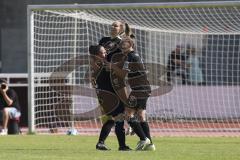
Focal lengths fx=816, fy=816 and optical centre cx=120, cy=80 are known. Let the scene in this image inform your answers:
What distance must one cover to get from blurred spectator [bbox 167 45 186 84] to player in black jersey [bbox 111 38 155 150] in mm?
7171

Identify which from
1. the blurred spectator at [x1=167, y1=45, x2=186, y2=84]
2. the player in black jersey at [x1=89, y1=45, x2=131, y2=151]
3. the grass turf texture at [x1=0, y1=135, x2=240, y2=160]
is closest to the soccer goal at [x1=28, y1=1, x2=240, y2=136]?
the blurred spectator at [x1=167, y1=45, x2=186, y2=84]

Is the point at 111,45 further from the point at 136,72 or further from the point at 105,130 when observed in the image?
the point at 105,130

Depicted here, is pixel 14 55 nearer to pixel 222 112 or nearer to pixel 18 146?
pixel 222 112

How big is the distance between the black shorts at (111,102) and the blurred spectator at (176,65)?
25.8 feet

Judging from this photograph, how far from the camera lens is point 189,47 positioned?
21578 mm

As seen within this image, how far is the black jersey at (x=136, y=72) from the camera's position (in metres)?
13.0

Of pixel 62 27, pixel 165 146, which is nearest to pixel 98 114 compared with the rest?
pixel 62 27

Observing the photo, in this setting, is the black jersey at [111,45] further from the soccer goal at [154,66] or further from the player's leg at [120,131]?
the soccer goal at [154,66]

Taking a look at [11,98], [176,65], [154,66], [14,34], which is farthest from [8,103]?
[14,34]

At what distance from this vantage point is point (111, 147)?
13828mm

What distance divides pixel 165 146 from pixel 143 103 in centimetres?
108

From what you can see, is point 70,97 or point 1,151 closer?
point 1,151

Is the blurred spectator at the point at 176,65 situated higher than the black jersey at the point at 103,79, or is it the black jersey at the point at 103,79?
the black jersey at the point at 103,79

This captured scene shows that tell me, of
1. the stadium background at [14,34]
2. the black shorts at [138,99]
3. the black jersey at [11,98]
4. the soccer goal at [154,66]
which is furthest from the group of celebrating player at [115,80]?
the stadium background at [14,34]
